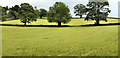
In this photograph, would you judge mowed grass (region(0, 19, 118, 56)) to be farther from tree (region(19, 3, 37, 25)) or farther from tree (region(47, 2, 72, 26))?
tree (region(19, 3, 37, 25))

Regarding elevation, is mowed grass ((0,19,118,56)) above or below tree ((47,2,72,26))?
below

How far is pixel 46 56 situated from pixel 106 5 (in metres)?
57.0

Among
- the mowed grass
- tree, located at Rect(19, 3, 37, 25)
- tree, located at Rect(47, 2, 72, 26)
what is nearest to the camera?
the mowed grass

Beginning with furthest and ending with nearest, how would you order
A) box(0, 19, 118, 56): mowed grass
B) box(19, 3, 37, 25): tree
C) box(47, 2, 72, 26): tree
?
1. box(19, 3, 37, 25): tree
2. box(47, 2, 72, 26): tree
3. box(0, 19, 118, 56): mowed grass

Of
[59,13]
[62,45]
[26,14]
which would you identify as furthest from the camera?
[26,14]

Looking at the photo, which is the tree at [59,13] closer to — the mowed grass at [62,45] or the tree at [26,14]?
the tree at [26,14]

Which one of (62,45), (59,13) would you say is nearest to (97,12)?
(59,13)

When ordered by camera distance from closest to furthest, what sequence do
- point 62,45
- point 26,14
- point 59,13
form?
point 62,45 < point 59,13 < point 26,14

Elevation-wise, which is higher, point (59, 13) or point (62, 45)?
point (59, 13)

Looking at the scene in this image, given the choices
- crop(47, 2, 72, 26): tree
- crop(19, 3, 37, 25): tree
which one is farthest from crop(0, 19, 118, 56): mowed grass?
crop(19, 3, 37, 25): tree

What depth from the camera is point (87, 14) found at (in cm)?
6000

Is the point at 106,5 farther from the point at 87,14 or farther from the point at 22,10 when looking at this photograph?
the point at 22,10

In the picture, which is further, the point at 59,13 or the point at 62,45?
the point at 59,13

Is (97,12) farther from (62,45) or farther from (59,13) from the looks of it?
(62,45)
